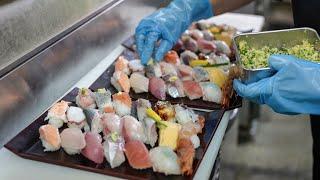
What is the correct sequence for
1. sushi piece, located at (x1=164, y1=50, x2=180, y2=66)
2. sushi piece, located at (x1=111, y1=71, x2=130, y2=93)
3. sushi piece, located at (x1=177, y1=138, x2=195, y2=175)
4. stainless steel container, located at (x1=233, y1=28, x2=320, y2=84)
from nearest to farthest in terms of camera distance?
sushi piece, located at (x1=177, y1=138, x2=195, y2=175), stainless steel container, located at (x1=233, y1=28, x2=320, y2=84), sushi piece, located at (x1=111, y1=71, x2=130, y2=93), sushi piece, located at (x1=164, y1=50, x2=180, y2=66)

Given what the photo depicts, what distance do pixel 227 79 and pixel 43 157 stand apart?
809mm

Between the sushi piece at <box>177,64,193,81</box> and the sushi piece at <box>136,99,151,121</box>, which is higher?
the sushi piece at <box>136,99,151,121</box>

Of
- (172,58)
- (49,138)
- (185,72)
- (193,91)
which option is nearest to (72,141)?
(49,138)

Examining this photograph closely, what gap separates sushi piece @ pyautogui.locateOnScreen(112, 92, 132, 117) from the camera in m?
1.45

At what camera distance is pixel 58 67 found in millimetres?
1589

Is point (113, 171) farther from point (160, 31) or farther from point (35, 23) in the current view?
point (160, 31)

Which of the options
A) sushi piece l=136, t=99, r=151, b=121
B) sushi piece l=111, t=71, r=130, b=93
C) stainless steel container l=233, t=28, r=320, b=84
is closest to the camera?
sushi piece l=136, t=99, r=151, b=121

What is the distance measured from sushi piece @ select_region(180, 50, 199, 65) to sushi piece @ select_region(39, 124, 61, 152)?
80cm

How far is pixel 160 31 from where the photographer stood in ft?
5.66

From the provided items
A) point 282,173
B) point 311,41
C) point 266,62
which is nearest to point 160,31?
point 266,62

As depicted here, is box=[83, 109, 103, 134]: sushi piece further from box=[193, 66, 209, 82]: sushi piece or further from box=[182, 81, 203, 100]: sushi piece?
box=[193, 66, 209, 82]: sushi piece

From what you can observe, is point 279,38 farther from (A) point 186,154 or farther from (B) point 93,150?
(B) point 93,150

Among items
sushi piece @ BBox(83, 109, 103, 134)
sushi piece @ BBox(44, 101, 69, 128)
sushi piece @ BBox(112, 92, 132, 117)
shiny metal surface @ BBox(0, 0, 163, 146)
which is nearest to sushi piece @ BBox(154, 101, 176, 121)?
sushi piece @ BBox(112, 92, 132, 117)

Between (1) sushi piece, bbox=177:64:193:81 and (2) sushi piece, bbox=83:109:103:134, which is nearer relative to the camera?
(2) sushi piece, bbox=83:109:103:134
